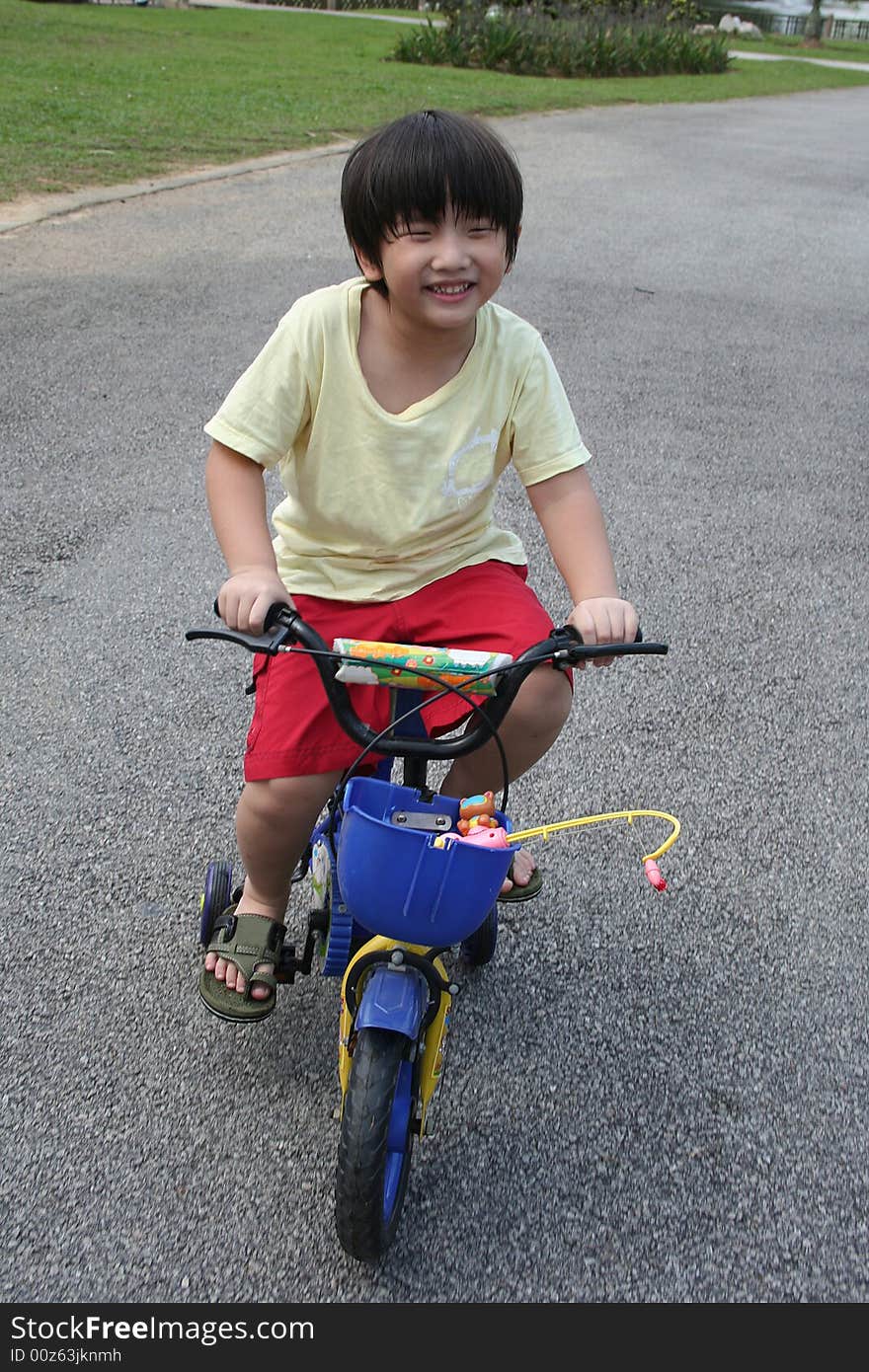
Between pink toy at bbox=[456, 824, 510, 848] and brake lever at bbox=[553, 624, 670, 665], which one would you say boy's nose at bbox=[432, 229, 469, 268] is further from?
pink toy at bbox=[456, 824, 510, 848]

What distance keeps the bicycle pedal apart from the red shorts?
0.24 m

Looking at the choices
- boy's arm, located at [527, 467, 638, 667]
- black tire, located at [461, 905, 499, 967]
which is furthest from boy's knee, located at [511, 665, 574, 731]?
black tire, located at [461, 905, 499, 967]

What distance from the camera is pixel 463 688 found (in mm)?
1882

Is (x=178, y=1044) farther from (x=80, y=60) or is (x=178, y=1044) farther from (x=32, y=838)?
(x=80, y=60)

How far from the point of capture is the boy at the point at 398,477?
80.0 inches

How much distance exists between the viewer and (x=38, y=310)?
6.32 m

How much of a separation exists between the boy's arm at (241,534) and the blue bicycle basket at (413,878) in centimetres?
31

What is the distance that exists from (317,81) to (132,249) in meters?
8.96

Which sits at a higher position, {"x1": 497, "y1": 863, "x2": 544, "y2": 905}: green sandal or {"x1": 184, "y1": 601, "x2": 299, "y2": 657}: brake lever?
{"x1": 184, "y1": 601, "x2": 299, "y2": 657}: brake lever

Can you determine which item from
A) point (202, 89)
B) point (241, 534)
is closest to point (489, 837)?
point (241, 534)

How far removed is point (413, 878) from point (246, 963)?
2.45ft

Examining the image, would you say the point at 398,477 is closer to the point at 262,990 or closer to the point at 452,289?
the point at 452,289

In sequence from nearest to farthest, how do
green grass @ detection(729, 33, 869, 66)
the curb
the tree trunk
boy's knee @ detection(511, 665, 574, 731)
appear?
boy's knee @ detection(511, 665, 574, 731), the curb, green grass @ detection(729, 33, 869, 66), the tree trunk

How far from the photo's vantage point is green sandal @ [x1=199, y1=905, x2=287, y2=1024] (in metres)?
2.39
